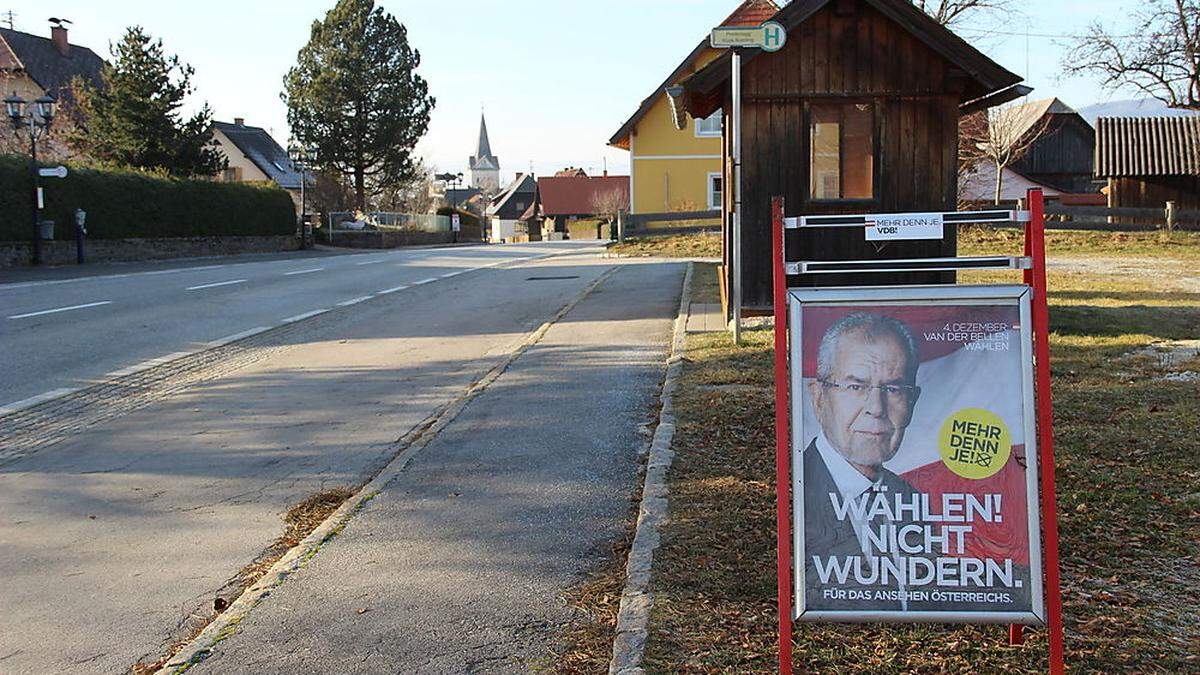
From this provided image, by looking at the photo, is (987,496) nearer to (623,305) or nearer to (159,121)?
(623,305)

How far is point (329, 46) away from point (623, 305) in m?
51.3

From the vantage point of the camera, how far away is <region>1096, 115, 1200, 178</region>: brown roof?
130 ft

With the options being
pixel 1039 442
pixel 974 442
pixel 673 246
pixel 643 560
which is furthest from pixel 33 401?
pixel 673 246

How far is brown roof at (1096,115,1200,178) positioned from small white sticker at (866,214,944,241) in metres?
40.4

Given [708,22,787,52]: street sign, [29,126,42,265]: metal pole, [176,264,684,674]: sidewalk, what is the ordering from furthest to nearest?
[29,126,42,265]: metal pole < [708,22,787,52]: street sign < [176,264,684,674]: sidewalk

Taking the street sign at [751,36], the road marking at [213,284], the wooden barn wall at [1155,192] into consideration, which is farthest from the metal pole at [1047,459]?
the wooden barn wall at [1155,192]

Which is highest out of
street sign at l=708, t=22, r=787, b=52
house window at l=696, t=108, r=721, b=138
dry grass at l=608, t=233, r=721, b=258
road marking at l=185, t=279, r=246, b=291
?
house window at l=696, t=108, r=721, b=138

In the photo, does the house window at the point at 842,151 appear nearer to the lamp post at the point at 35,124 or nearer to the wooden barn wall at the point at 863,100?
the wooden barn wall at the point at 863,100

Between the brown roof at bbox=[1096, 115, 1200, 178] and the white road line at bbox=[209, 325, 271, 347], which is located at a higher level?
the brown roof at bbox=[1096, 115, 1200, 178]

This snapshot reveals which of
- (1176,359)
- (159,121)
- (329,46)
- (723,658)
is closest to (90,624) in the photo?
(723,658)

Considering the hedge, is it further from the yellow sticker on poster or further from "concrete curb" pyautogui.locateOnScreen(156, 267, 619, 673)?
the yellow sticker on poster

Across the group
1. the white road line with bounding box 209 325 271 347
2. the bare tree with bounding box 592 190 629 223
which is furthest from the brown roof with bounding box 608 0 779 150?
the bare tree with bounding box 592 190 629 223

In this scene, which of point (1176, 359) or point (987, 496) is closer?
point (987, 496)

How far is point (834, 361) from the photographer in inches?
142
